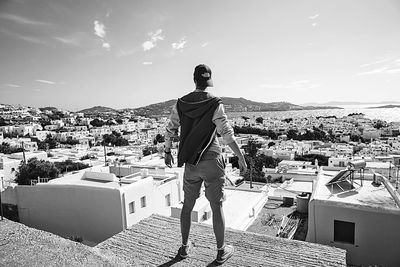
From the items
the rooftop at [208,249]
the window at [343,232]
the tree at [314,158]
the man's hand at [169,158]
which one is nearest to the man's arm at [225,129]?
the man's hand at [169,158]

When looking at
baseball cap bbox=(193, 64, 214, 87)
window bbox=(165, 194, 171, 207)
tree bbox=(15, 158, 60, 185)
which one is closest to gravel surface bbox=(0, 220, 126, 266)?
baseball cap bbox=(193, 64, 214, 87)

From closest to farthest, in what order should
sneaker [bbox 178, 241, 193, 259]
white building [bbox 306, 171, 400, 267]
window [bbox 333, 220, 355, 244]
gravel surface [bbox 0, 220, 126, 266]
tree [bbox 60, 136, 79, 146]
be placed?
1. gravel surface [bbox 0, 220, 126, 266]
2. sneaker [bbox 178, 241, 193, 259]
3. white building [bbox 306, 171, 400, 267]
4. window [bbox 333, 220, 355, 244]
5. tree [bbox 60, 136, 79, 146]

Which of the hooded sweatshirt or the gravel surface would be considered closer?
the gravel surface

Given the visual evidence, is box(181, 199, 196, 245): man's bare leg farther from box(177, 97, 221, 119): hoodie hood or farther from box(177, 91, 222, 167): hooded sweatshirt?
box(177, 97, 221, 119): hoodie hood

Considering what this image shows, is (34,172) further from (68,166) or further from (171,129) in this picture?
(171,129)

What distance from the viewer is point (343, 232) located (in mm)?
4605

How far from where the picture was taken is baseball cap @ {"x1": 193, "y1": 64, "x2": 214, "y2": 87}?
2600 mm

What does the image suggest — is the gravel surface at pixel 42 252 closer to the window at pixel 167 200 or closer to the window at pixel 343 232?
the window at pixel 343 232

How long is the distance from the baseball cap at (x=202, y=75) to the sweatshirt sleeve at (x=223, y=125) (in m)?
0.31

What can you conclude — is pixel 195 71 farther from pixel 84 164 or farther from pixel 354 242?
pixel 84 164

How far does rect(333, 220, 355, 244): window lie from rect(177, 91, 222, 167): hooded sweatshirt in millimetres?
3312

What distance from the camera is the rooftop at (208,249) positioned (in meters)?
2.80

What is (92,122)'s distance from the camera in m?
106

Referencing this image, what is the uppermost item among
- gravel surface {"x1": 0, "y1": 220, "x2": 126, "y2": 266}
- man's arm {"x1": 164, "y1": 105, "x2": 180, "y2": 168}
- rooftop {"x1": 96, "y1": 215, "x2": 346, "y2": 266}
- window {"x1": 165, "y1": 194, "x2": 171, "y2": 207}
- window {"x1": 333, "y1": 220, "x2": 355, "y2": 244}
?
man's arm {"x1": 164, "y1": 105, "x2": 180, "y2": 168}
